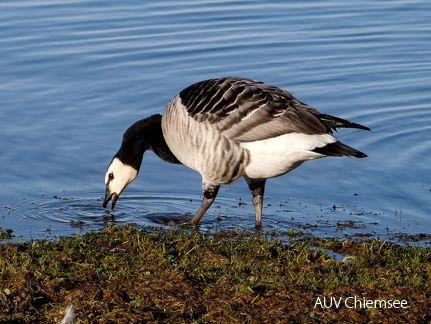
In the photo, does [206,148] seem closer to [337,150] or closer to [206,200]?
[206,200]

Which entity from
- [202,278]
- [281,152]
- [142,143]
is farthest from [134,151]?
[202,278]

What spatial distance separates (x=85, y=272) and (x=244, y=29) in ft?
35.5

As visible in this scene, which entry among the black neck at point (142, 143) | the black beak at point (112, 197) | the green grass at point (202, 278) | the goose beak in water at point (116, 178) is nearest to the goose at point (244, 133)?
the black neck at point (142, 143)

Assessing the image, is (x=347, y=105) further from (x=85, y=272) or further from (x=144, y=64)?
(x=85, y=272)

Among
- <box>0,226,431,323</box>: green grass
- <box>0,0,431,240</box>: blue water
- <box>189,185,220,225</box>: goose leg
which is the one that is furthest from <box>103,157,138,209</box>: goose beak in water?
<box>0,226,431,323</box>: green grass

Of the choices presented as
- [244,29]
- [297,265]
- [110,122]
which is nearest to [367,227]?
[297,265]

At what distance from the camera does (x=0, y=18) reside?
1673cm

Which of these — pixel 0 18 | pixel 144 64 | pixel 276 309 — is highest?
pixel 0 18

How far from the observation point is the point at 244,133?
8242 millimetres

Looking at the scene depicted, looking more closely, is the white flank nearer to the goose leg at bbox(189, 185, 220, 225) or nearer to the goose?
the goose

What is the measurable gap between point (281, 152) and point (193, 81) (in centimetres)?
559

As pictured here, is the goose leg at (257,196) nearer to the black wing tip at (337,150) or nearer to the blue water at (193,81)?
the blue water at (193,81)

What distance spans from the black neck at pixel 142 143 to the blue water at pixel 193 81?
1.85 ft

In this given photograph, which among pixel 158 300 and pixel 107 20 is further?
pixel 107 20
